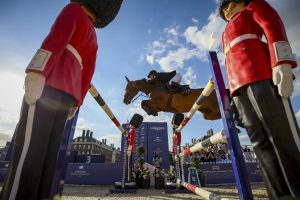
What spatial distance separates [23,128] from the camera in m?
1.12

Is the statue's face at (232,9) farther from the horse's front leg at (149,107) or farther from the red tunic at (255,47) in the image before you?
the horse's front leg at (149,107)

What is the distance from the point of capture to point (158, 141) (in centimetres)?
1283

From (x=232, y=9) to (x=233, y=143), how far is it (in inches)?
46.1

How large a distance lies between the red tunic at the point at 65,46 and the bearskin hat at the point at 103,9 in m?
0.27

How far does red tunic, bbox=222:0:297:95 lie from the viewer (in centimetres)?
123

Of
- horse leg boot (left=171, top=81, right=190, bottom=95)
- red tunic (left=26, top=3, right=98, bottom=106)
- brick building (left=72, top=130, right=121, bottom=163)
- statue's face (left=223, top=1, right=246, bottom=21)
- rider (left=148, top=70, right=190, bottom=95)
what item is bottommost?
red tunic (left=26, top=3, right=98, bottom=106)

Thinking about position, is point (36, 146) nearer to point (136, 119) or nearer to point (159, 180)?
point (136, 119)

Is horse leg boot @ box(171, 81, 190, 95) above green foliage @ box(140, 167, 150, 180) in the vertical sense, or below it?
above

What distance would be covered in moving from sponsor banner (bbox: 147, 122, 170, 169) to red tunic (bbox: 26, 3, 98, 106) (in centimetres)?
1127

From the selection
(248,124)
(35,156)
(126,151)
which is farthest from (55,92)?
(126,151)

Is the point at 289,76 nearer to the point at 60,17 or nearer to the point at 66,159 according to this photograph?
the point at 60,17

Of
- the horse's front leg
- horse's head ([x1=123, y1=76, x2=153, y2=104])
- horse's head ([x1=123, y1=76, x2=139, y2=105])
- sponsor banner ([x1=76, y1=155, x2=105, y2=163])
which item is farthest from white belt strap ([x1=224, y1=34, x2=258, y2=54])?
sponsor banner ([x1=76, y1=155, x2=105, y2=163])

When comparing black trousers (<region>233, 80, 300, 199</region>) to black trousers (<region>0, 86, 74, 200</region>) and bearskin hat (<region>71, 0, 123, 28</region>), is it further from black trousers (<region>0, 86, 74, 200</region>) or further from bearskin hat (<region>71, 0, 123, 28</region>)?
bearskin hat (<region>71, 0, 123, 28</region>)

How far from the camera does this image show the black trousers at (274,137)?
1.05 metres
